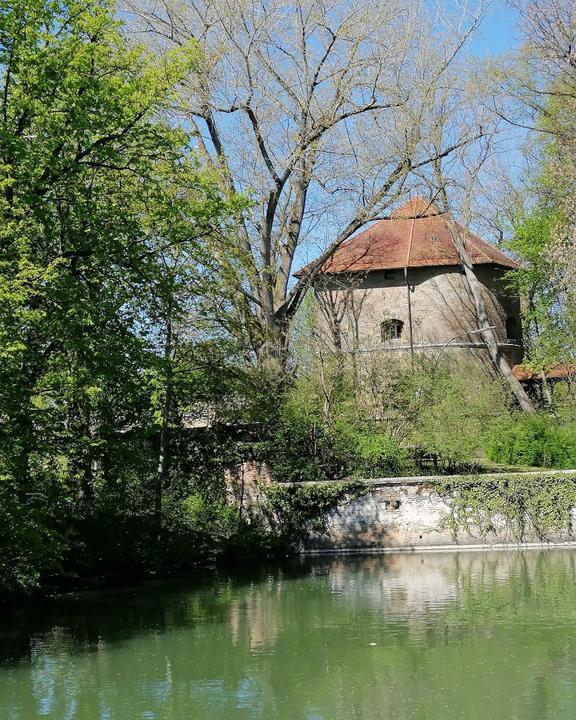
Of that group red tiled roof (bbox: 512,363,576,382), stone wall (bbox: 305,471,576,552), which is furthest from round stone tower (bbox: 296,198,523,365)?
stone wall (bbox: 305,471,576,552)

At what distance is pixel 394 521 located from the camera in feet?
74.6

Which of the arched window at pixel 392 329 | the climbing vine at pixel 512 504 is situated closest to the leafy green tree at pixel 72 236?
the climbing vine at pixel 512 504

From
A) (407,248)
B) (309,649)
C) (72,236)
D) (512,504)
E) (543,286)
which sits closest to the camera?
(309,649)

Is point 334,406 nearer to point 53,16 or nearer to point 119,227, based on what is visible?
point 119,227

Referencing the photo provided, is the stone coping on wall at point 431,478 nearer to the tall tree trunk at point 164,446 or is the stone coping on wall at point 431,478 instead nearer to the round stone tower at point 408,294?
the tall tree trunk at point 164,446

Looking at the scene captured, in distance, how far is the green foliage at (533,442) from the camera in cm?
2539

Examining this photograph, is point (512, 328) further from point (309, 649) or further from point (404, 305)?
point (309, 649)

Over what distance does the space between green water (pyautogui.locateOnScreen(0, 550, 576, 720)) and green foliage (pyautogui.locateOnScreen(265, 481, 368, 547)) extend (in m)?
3.53

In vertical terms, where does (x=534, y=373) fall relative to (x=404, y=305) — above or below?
below

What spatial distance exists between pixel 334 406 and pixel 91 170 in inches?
406

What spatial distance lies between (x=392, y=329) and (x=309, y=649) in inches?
925

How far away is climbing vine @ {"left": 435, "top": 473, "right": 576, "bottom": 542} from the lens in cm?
2177

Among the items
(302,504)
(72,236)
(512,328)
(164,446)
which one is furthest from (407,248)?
(72,236)

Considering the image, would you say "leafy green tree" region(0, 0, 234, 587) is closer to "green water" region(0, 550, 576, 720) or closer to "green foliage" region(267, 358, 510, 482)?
"green water" region(0, 550, 576, 720)
